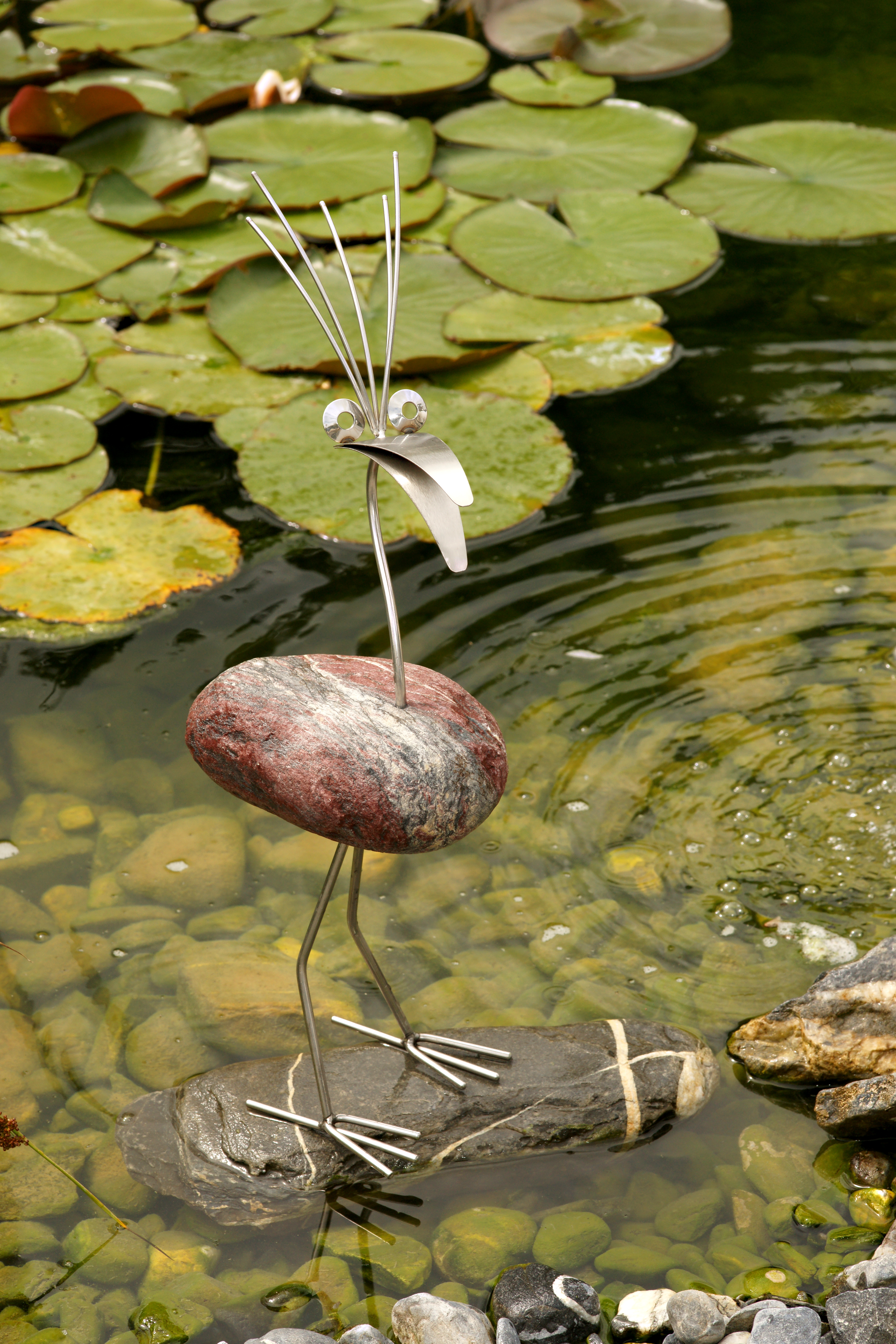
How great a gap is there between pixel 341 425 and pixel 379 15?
4432mm

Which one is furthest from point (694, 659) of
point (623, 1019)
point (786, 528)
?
point (623, 1019)

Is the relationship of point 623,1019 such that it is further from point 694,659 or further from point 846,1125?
point 694,659

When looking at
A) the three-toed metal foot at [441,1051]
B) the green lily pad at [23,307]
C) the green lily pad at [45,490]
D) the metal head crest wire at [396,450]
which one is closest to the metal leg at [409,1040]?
the three-toed metal foot at [441,1051]

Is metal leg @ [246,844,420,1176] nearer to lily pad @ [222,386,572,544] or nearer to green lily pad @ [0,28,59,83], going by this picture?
lily pad @ [222,386,572,544]

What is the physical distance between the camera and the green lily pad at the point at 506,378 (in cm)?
344

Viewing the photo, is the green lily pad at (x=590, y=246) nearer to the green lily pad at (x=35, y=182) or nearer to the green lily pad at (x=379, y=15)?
the green lily pad at (x=35, y=182)

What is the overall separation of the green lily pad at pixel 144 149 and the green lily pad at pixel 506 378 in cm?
134

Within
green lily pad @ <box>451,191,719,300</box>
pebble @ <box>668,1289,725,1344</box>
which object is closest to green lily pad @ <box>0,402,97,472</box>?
green lily pad @ <box>451,191,719,300</box>

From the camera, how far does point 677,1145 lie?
6.63ft

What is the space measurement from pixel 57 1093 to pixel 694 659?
175cm

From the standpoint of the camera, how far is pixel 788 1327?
5.48 ft

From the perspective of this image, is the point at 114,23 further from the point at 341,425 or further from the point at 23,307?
the point at 341,425

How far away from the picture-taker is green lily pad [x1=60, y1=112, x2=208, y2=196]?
410 cm

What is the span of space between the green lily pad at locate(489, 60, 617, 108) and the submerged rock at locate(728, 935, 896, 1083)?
380 cm
